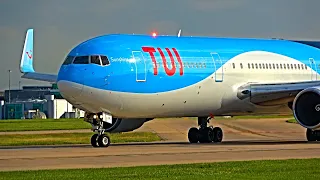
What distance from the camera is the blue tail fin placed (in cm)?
4989

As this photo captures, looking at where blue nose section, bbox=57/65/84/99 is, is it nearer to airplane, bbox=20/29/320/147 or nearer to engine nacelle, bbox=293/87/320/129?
airplane, bbox=20/29/320/147

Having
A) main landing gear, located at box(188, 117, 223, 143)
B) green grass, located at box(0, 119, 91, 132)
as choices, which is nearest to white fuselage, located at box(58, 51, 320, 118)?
main landing gear, located at box(188, 117, 223, 143)

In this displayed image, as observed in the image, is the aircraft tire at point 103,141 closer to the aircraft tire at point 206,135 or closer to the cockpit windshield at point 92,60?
the cockpit windshield at point 92,60

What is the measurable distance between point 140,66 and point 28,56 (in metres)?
23.1

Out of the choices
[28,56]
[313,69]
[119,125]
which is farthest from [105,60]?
[28,56]

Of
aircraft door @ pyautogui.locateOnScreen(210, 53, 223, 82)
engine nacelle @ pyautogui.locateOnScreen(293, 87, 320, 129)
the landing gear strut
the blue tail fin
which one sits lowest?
the landing gear strut

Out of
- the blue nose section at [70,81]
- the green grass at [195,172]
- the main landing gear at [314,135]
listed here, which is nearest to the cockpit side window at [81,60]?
the blue nose section at [70,81]

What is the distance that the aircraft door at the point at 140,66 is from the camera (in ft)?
105

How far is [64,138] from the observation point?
4319 centimetres

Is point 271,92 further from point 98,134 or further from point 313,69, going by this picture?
point 98,134

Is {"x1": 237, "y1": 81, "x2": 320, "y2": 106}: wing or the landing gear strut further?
{"x1": 237, "y1": 81, "x2": 320, "y2": 106}: wing

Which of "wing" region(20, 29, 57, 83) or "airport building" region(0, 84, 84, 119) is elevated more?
"wing" region(20, 29, 57, 83)

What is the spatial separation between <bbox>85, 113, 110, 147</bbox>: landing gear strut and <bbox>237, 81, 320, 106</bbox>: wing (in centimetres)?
706

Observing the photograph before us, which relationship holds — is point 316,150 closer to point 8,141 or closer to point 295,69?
point 295,69
